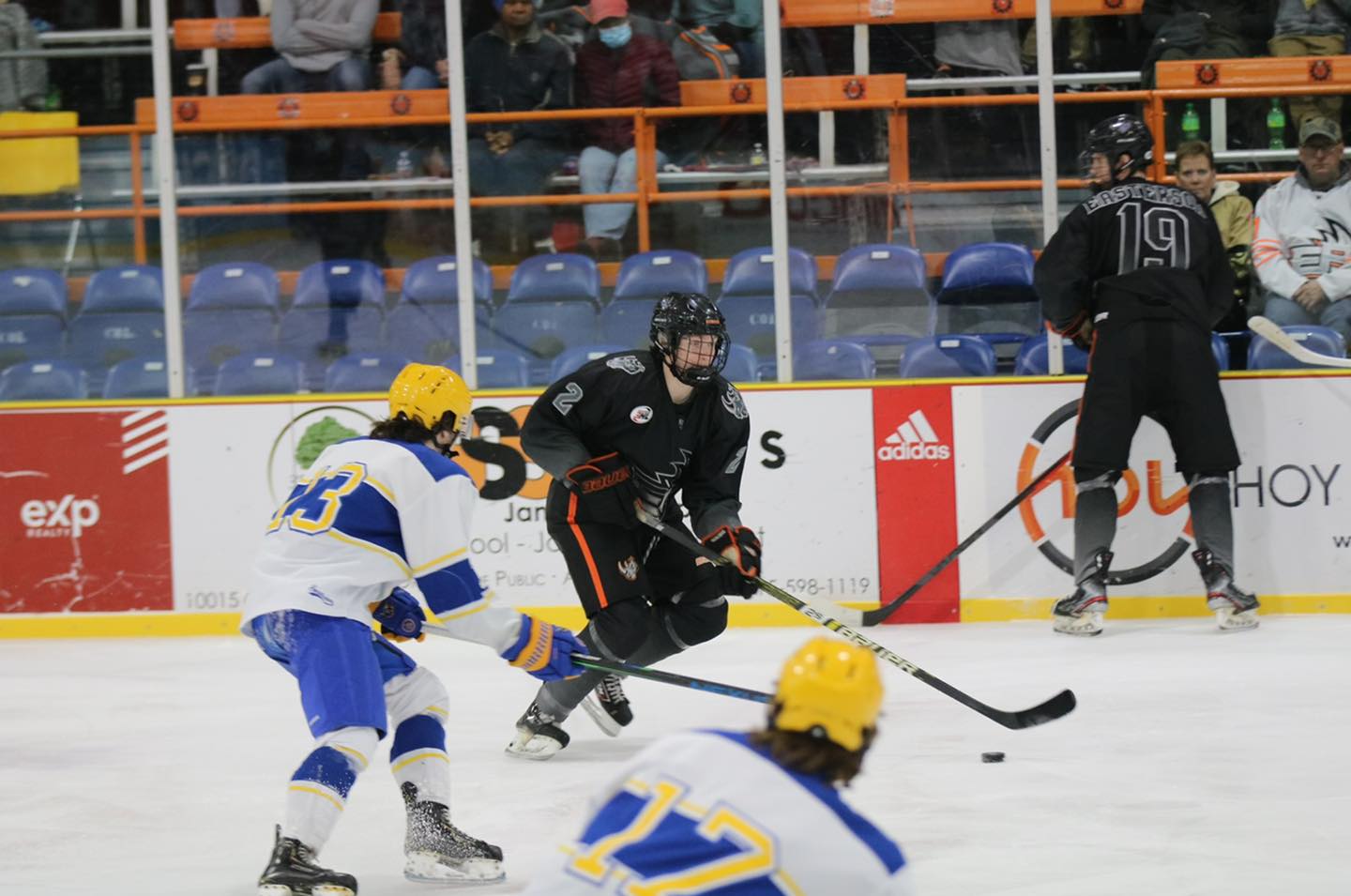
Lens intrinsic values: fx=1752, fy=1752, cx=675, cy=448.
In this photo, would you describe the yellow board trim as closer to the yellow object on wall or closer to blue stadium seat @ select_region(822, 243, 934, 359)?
blue stadium seat @ select_region(822, 243, 934, 359)

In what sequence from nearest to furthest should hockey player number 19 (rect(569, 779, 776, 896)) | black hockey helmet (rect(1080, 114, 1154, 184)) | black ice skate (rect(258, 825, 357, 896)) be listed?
hockey player number 19 (rect(569, 779, 776, 896)), black ice skate (rect(258, 825, 357, 896)), black hockey helmet (rect(1080, 114, 1154, 184))

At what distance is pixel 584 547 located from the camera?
409cm

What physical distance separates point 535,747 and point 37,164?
379 centimetres

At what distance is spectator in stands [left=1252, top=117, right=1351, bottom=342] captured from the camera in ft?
20.3

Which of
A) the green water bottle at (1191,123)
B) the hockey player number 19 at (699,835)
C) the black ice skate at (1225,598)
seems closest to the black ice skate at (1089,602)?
the black ice skate at (1225,598)

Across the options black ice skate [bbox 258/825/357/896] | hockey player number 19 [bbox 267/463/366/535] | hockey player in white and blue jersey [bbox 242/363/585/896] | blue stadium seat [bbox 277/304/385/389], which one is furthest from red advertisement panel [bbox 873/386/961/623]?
black ice skate [bbox 258/825/357/896]

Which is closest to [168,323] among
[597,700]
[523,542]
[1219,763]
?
[523,542]

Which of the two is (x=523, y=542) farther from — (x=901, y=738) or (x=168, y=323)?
(x=901, y=738)

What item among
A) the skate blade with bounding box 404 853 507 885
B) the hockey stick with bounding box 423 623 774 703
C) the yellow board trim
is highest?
the hockey stick with bounding box 423 623 774 703

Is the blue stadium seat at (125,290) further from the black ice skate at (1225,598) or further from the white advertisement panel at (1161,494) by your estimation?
the black ice skate at (1225,598)

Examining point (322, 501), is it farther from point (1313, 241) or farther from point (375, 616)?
point (1313, 241)

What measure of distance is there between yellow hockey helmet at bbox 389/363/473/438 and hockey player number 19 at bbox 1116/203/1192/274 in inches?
124

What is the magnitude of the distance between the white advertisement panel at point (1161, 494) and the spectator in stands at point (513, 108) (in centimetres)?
177

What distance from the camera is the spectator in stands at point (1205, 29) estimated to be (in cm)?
654
